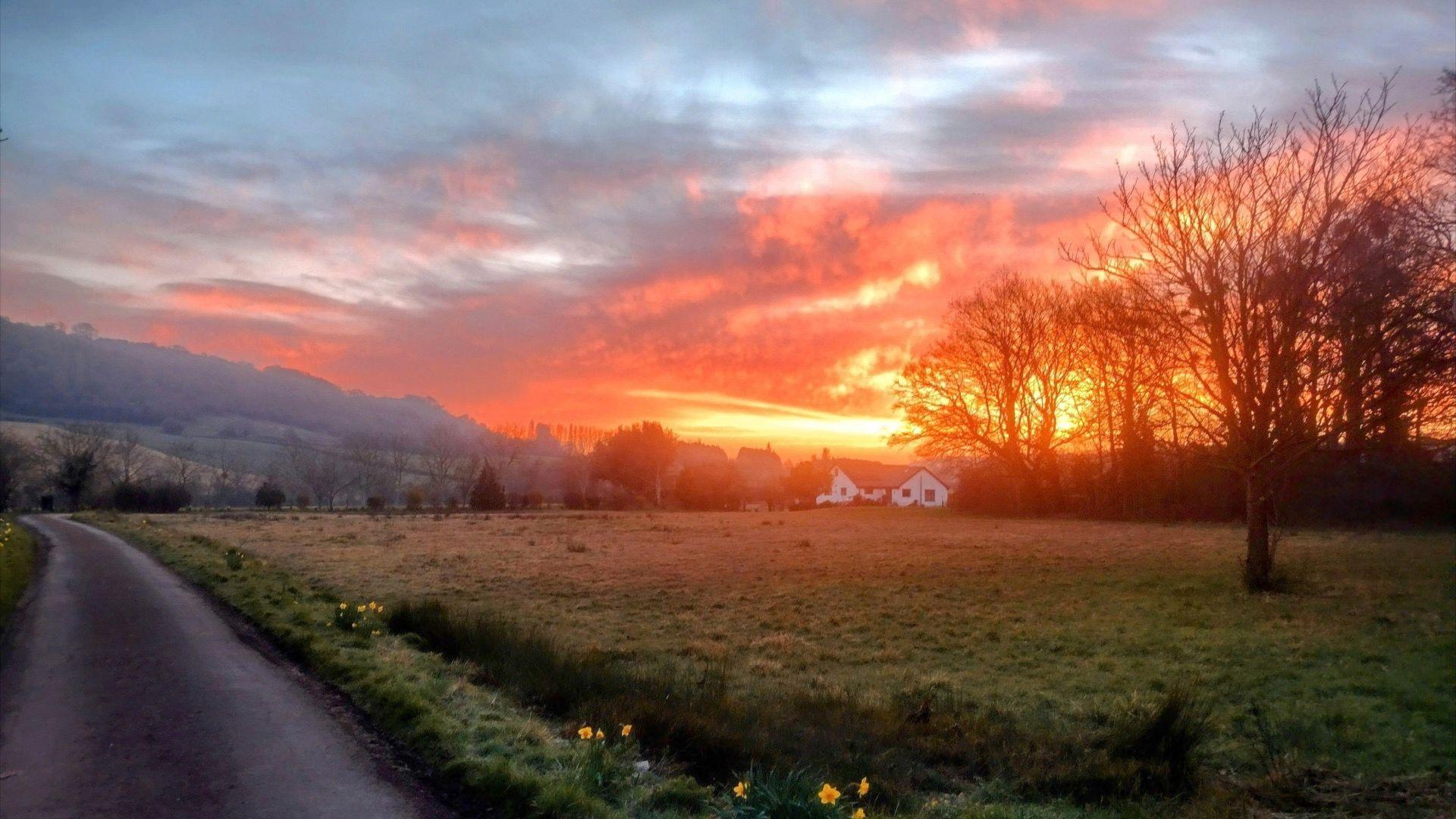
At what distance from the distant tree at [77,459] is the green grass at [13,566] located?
187 feet

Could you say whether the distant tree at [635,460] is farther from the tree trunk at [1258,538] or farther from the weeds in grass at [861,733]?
the weeds in grass at [861,733]

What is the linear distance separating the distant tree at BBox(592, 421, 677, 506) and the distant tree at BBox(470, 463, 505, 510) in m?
15.4

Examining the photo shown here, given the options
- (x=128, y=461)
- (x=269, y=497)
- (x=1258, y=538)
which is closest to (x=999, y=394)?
(x=1258, y=538)

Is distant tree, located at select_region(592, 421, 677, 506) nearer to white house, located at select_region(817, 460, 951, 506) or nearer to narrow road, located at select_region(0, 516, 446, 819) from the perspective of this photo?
white house, located at select_region(817, 460, 951, 506)

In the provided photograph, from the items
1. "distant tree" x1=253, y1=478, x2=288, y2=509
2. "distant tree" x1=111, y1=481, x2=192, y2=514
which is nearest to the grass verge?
"distant tree" x1=111, y1=481, x2=192, y2=514

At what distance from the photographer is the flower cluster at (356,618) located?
12.4 m

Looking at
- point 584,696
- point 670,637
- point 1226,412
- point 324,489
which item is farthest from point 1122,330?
point 324,489

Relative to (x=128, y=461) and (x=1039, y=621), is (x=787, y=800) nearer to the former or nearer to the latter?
(x=1039, y=621)

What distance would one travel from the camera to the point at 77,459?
7944cm

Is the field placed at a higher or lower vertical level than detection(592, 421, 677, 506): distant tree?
lower

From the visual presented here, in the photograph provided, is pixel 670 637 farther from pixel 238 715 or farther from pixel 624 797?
pixel 624 797

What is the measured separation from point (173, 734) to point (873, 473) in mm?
135270

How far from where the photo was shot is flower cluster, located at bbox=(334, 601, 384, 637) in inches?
488

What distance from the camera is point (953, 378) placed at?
171 feet
